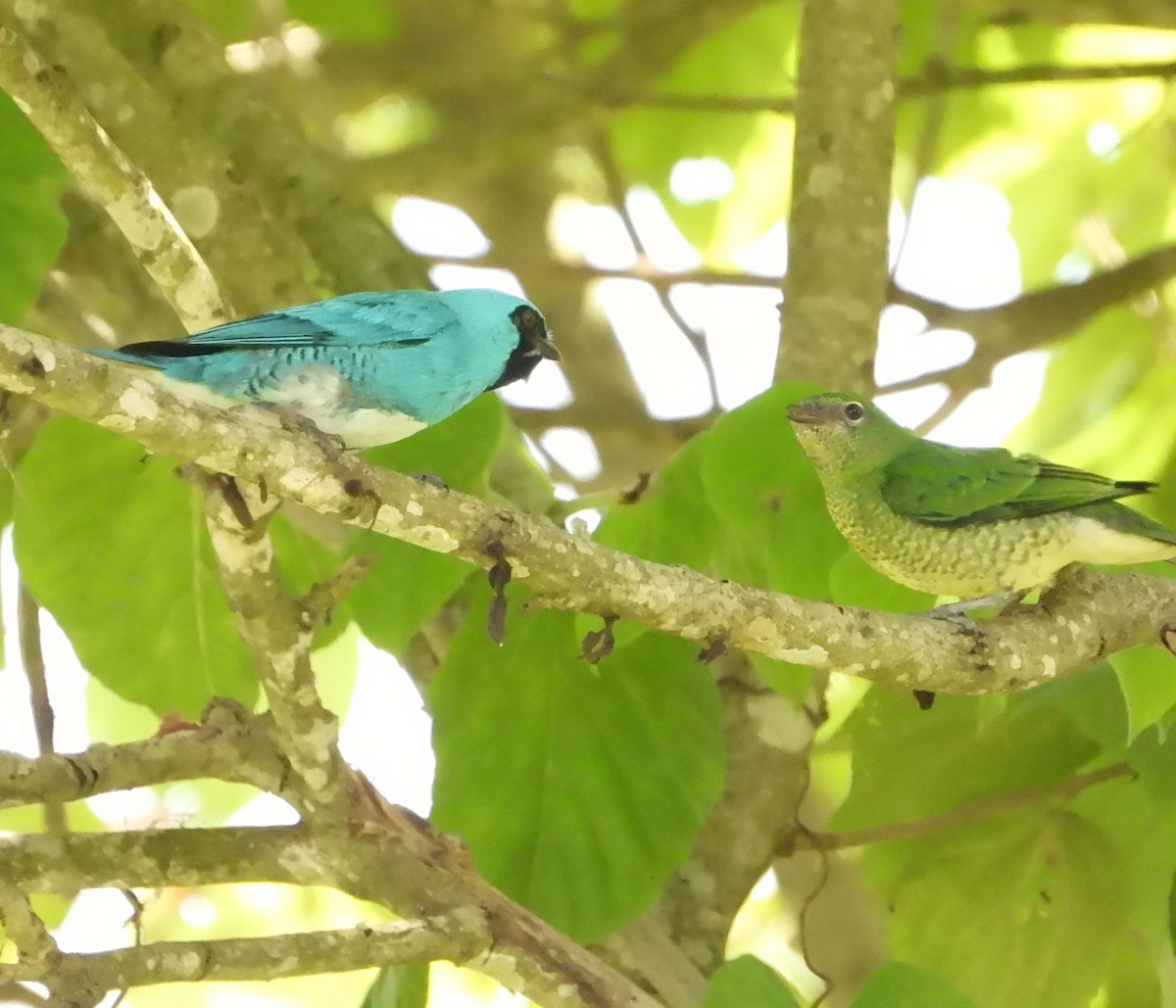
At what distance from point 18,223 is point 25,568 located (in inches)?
28.8

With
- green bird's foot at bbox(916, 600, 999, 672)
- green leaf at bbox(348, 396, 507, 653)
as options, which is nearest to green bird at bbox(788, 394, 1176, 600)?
green bird's foot at bbox(916, 600, 999, 672)

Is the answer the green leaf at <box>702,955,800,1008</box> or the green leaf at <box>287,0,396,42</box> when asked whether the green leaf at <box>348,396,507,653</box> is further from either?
the green leaf at <box>287,0,396,42</box>

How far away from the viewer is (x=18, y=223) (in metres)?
2.54

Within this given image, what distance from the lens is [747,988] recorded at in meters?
2.21

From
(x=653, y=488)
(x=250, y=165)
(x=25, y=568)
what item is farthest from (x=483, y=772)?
(x=250, y=165)

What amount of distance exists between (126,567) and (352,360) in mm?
714

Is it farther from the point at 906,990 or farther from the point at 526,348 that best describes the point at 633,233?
the point at 906,990

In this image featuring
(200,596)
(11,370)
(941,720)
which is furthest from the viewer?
(941,720)

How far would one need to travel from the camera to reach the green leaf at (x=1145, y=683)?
7.64ft

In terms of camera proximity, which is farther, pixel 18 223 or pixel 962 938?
pixel 962 938

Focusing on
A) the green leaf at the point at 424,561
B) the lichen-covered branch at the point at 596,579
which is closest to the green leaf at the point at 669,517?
the green leaf at the point at 424,561

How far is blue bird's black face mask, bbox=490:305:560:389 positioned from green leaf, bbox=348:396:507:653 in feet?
1.59

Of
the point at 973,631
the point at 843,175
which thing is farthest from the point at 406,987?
the point at 843,175

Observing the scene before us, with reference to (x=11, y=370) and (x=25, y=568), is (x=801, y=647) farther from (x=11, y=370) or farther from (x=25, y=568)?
(x=25, y=568)
